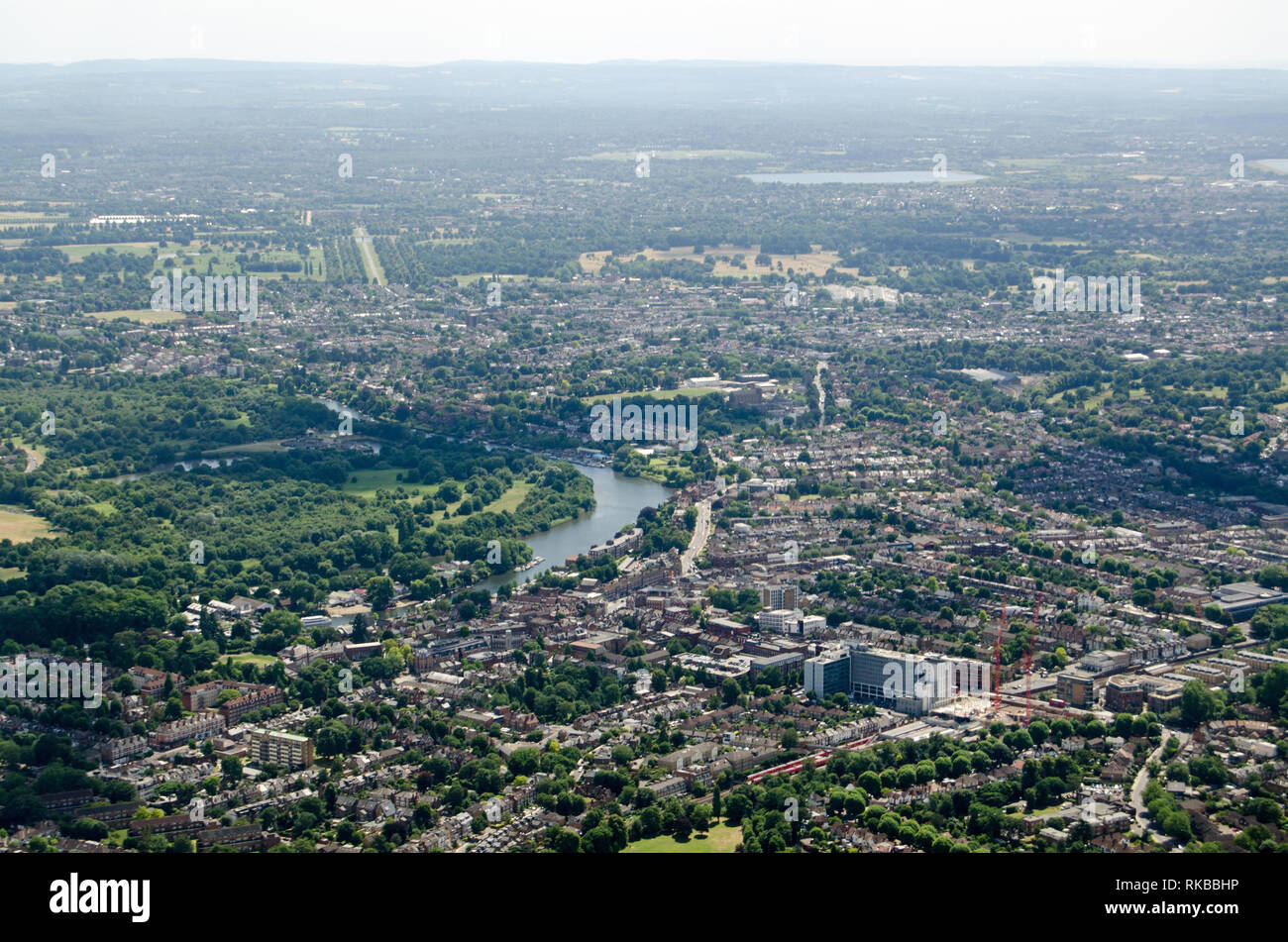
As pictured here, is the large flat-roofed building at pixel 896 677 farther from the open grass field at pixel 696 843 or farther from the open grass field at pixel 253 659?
the open grass field at pixel 253 659

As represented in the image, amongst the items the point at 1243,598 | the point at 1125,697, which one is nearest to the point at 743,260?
the point at 1243,598

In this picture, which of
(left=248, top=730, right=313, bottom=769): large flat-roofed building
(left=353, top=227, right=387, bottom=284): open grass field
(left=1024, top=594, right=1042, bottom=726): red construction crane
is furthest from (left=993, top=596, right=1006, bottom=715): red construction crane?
(left=353, top=227, right=387, bottom=284): open grass field

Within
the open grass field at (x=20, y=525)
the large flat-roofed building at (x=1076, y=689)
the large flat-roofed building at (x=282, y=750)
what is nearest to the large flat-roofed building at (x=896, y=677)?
the large flat-roofed building at (x=1076, y=689)

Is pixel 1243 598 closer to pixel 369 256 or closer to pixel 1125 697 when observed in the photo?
pixel 1125 697

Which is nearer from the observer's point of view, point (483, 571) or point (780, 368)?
point (483, 571)
